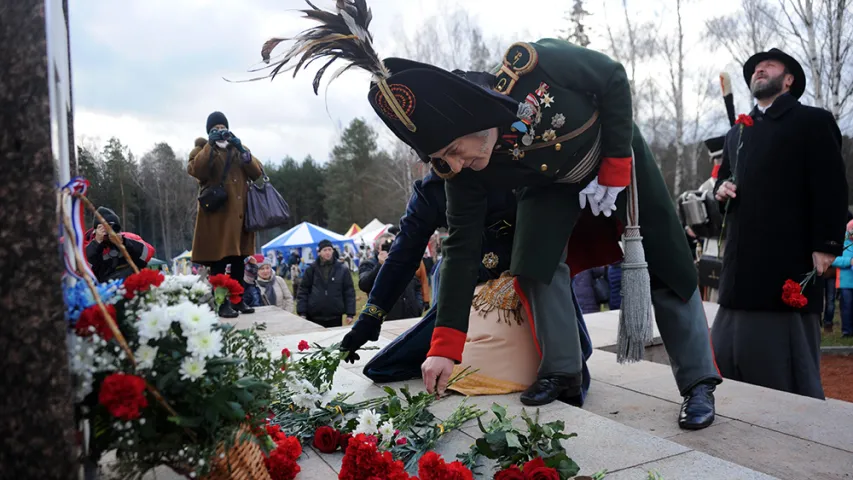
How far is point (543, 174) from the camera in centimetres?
265

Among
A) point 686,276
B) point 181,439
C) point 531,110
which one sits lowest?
point 181,439

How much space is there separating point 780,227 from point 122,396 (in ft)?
11.4

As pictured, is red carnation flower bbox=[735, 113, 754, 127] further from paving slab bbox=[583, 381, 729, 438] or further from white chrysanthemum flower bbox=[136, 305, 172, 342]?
white chrysanthemum flower bbox=[136, 305, 172, 342]

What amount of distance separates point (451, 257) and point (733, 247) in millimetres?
2024

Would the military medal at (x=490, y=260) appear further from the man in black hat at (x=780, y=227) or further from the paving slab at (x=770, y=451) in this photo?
the man in black hat at (x=780, y=227)

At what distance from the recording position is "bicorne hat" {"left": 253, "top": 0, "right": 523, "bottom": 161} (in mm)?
2219

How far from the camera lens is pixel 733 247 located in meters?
3.82

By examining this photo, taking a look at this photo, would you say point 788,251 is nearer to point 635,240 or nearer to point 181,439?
point 635,240

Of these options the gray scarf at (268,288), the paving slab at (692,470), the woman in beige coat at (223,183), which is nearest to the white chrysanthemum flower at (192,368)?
the paving slab at (692,470)

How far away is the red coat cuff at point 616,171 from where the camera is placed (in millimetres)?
2662

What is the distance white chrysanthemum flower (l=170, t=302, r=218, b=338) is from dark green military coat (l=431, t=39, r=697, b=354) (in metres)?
1.27

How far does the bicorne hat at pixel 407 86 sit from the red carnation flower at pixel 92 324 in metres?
1.15

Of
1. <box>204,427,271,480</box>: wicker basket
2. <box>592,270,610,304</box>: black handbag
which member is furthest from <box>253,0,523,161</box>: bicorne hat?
<box>592,270,610,304</box>: black handbag

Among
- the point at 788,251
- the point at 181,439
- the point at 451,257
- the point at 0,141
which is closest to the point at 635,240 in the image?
the point at 451,257
